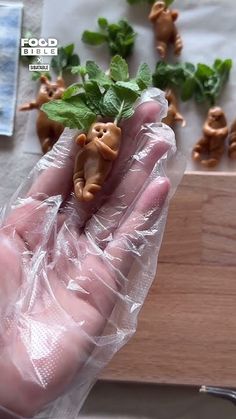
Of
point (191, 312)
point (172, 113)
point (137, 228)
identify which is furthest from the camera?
point (172, 113)

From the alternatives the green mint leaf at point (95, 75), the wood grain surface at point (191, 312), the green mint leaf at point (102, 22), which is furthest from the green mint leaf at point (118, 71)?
the green mint leaf at point (102, 22)

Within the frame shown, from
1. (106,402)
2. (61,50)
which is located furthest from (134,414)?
(61,50)

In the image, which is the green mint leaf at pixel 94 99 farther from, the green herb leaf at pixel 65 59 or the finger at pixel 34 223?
the green herb leaf at pixel 65 59

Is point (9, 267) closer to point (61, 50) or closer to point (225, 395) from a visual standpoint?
point (225, 395)

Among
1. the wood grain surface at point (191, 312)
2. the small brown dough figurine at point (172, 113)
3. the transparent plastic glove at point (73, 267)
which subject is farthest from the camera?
the small brown dough figurine at point (172, 113)


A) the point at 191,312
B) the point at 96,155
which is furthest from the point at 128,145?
the point at 191,312

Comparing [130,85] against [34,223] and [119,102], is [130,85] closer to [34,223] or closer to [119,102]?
[119,102]

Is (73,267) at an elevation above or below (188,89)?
below

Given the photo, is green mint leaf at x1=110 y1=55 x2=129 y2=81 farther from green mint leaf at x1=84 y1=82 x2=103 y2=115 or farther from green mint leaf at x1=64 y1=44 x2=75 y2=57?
green mint leaf at x1=64 y1=44 x2=75 y2=57
